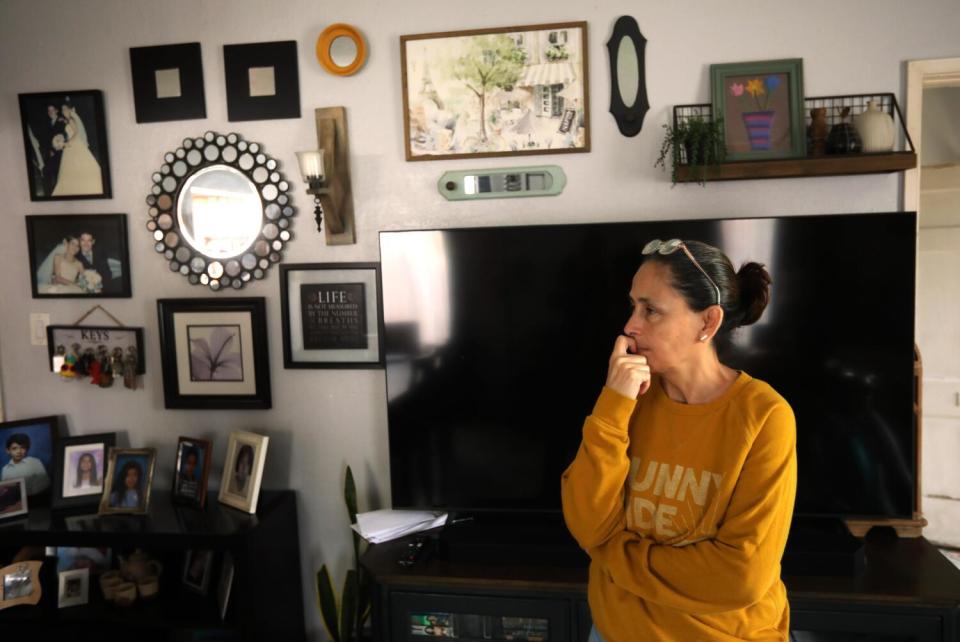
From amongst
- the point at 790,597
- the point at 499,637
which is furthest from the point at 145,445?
the point at 790,597

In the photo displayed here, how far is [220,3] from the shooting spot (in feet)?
7.47

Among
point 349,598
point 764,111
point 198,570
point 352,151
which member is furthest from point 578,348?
point 198,570

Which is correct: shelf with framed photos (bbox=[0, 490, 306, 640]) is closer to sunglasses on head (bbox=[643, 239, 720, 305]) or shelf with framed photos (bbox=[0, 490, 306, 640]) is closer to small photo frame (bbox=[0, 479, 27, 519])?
small photo frame (bbox=[0, 479, 27, 519])

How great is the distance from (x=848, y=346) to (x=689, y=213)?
595mm

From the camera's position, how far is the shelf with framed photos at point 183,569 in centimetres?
204

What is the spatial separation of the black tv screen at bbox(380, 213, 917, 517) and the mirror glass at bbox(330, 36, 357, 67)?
66 centimetres

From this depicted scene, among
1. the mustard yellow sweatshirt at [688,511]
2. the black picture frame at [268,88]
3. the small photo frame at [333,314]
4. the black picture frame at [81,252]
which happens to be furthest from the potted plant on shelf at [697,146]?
the black picture frame at [81,252]

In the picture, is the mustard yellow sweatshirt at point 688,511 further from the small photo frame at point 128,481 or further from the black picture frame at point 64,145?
the black picture frame at point 64,145

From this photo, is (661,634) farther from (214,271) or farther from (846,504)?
(214,271)

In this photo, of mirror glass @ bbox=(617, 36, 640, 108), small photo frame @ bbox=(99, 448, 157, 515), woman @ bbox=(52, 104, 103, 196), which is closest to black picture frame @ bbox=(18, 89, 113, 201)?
woman @ bbox=(52, 104, 103, 196)

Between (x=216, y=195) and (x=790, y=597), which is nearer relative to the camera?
(x=790, y=597)

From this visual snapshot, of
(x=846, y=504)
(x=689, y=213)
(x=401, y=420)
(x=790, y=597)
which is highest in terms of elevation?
(x=689, y=213)

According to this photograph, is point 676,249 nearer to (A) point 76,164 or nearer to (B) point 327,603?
(B) point 327,603

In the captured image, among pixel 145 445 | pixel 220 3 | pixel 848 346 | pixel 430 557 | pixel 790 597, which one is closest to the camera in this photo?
pixel 790 597
